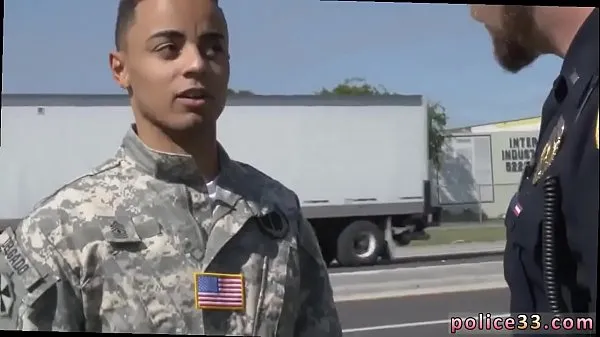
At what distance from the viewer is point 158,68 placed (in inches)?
51.5

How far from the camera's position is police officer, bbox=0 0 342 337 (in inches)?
48.7

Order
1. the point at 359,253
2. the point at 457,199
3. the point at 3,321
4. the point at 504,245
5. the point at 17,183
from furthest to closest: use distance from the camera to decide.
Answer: the point at 359,253, the point at 457,199, the point at 17,183, the point at 504,245, the point at 3,321

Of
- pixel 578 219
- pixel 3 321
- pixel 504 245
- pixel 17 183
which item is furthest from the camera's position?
pixel 17 183

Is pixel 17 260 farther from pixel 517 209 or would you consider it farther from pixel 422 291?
pixel 422 291

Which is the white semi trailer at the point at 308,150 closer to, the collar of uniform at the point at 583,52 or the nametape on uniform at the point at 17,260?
the nametape on uniform at the point at 17,260

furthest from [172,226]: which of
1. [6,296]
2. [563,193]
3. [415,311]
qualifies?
[415,311]

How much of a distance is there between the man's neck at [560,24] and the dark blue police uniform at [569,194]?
30 millimetres

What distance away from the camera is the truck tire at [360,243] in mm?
1661

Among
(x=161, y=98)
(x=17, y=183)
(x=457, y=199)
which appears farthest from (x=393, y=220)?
(x=17, y=183)

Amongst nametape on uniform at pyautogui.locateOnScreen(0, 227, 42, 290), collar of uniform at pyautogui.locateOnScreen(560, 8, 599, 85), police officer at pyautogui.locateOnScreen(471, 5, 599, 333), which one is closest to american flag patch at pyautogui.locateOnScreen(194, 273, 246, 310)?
nametape on uniform at pyautogui.locateOnScreen(0, 227, 42, 290)

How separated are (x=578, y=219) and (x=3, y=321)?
0.93 meters

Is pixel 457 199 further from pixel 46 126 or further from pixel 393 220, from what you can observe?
pixel 46 126

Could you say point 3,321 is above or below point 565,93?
below

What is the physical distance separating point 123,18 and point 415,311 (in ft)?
4.04
